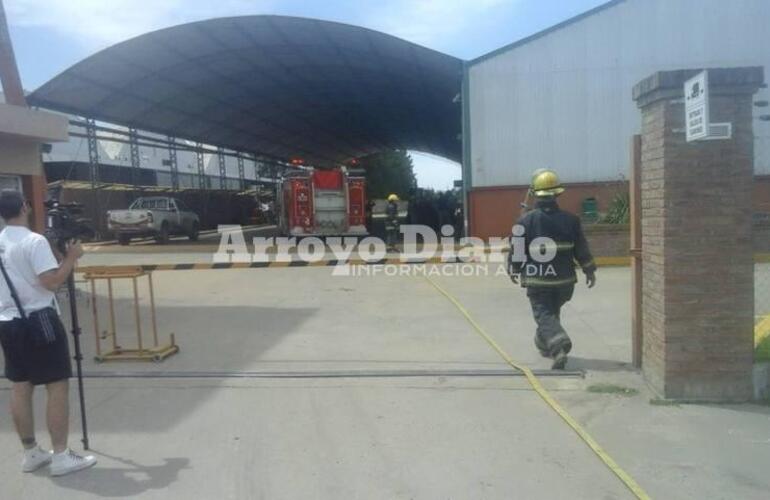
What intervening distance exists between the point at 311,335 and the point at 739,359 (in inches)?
191

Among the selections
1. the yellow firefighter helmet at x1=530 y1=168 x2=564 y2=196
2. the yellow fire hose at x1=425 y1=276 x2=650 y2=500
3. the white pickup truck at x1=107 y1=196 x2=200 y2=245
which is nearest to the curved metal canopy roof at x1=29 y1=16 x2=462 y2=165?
the white pickup truck at x1=107 y1=196 x2=200 y2=245

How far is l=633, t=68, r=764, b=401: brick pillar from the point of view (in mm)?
5902

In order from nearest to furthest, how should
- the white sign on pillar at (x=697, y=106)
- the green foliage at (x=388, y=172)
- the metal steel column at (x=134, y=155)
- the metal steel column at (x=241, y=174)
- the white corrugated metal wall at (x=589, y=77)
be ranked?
the white sign on pillar at (x=697, y=106) → the white corrugated metal wall at (x=589, y=77) → the metal steel column at (x=134, y=155) → the metal steel column at (x=241, y=174) → the green foliage at (x=388, y=172)

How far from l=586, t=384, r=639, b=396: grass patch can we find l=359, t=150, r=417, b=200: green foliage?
51.6 metres

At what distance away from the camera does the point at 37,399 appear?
6.46 metres

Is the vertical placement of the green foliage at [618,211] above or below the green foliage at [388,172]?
below

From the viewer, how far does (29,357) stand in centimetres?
474

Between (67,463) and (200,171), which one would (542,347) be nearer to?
(67,463)

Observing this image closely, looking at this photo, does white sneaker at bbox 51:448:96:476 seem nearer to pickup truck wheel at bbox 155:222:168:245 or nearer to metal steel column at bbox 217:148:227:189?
pickup truck wheel at bbox 155:222:168:245

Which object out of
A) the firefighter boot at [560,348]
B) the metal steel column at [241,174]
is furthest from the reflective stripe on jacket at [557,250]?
the metal steel column at [241,174]

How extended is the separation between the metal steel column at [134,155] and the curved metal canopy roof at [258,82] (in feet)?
1.95

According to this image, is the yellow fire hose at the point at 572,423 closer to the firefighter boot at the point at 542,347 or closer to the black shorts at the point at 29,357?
the firefighter boot at the point at 542,347

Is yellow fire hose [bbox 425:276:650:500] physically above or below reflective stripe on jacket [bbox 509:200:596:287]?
below

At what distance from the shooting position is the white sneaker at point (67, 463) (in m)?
4.79
